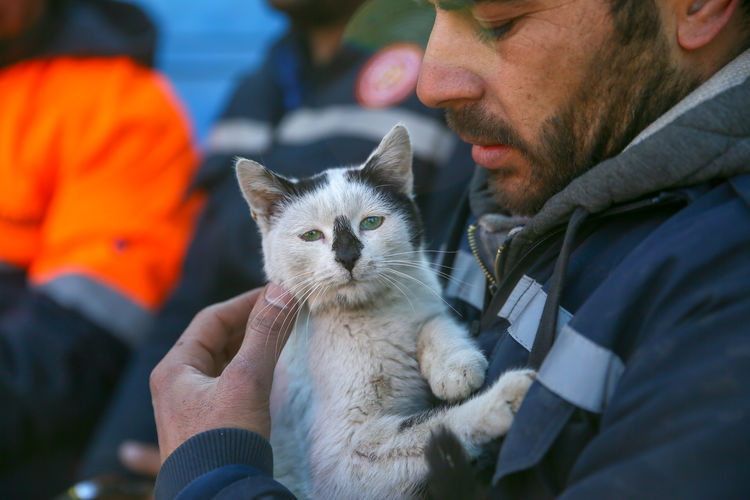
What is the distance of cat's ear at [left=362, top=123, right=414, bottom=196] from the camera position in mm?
1468

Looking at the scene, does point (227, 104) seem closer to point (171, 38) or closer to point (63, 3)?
point (63, 3)


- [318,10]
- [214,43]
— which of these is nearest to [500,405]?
[318,10]

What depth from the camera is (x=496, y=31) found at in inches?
43.8

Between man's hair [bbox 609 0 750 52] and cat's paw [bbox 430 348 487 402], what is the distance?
61 cm

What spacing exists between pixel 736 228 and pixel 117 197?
2.36 m

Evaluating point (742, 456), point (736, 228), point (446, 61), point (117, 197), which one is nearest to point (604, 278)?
point (736, 228)

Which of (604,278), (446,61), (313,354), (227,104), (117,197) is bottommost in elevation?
(117,197)

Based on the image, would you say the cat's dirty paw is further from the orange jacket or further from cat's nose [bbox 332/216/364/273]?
the orange jacket

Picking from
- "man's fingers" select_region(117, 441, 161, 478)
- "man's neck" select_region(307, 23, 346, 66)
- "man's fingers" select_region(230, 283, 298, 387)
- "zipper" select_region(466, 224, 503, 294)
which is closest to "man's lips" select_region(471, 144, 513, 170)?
"zipper" select_region(466, 224, 503, 294)

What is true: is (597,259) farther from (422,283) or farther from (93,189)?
(93,189)

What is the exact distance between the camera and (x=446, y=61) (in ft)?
3.82

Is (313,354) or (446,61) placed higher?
(446,61)

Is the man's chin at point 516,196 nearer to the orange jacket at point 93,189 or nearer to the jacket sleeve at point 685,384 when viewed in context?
the jacket sleeve at point 685,384

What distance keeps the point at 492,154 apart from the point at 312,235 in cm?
45
